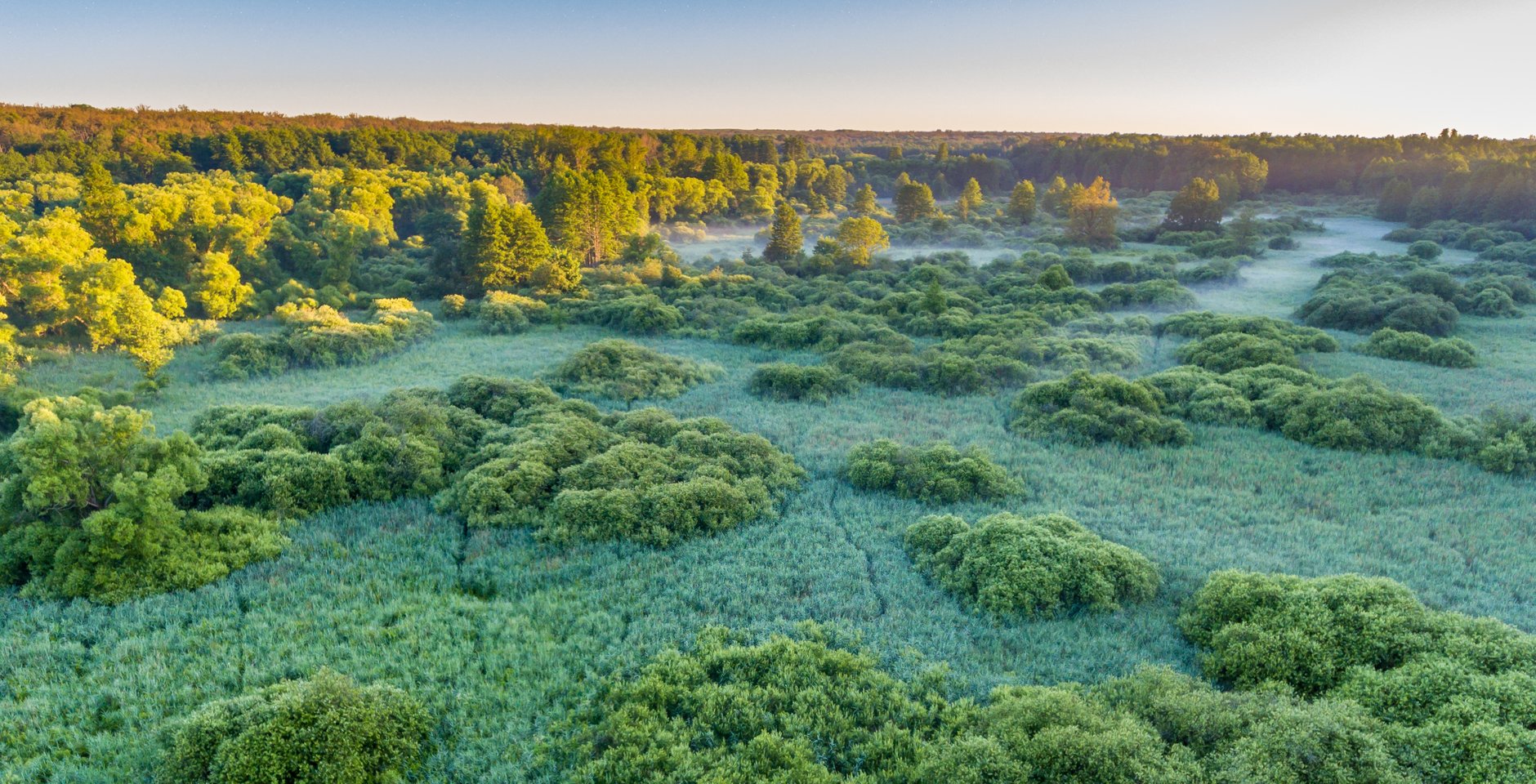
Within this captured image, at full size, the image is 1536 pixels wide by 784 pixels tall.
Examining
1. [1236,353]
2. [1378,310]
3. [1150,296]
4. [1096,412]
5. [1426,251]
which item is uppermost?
[1426,251]

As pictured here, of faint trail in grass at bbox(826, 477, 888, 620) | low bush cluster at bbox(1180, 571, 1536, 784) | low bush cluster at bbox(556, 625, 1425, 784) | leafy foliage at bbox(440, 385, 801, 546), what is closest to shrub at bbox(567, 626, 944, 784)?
low bush cluster at bbox(556, 625, 1425, 784)

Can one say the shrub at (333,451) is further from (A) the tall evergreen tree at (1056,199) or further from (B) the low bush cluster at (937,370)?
(A) the tall evergreen tree at (1056,199)

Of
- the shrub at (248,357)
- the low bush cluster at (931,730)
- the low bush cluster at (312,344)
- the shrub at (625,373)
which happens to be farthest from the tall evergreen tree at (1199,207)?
the shrub at (248,357)

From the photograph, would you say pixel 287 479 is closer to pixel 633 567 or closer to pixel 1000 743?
pixel 633 567

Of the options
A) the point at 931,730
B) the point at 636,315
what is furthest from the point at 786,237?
the point at 931,730

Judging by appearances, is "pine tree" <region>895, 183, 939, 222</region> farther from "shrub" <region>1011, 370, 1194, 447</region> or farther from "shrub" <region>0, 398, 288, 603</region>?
"shrub" <region>0, 398, 288, 603</region>

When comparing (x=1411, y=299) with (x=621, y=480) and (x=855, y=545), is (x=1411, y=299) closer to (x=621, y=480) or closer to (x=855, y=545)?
(x=855, y=545)
